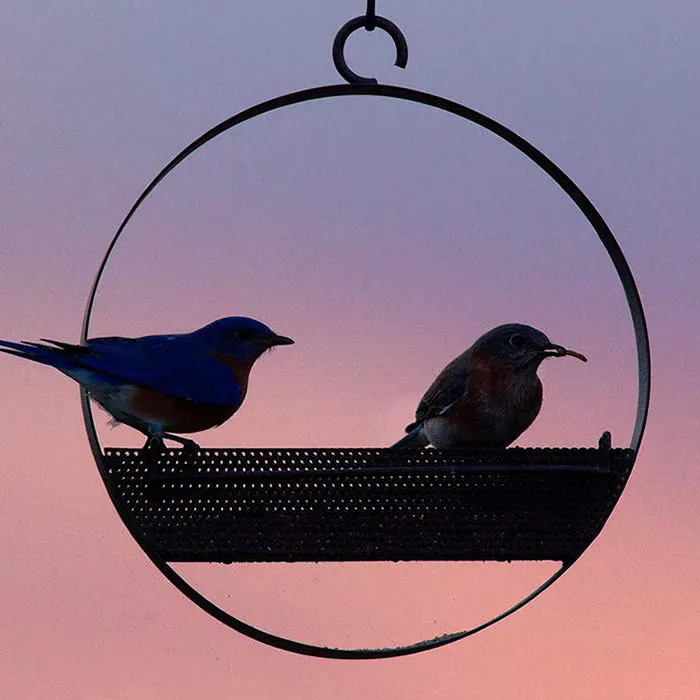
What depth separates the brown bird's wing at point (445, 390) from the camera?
510cm

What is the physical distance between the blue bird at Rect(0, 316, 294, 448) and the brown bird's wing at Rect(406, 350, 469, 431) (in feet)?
2.00

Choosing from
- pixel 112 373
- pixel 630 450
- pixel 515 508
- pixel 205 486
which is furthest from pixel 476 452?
pixel 112 373

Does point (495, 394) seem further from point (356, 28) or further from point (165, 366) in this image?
point (356, 28)

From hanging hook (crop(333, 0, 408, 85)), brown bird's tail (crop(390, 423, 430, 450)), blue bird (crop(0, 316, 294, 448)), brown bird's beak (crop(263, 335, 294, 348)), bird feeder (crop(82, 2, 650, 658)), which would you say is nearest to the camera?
hanging hook (crop(333, 0, 408, 85))

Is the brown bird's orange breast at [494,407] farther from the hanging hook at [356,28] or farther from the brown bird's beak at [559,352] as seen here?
the hanging hook at [356,28]

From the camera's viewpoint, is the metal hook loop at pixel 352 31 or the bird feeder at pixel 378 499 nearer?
the metal hook loop at pixel 352 31

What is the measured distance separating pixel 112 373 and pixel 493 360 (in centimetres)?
140

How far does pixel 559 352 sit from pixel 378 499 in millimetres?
935

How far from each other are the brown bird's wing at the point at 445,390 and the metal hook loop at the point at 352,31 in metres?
1.50

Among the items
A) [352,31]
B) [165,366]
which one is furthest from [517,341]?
[352,31]

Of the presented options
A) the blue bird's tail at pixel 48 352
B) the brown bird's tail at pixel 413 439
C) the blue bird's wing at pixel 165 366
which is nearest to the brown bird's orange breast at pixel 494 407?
the brown bird's tail at pixel 413 439

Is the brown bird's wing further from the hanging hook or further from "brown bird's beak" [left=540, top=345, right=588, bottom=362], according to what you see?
the hanging hook

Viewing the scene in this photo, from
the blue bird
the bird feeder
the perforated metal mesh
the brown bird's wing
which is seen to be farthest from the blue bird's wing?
the brown bird's wing

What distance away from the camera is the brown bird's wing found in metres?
5.10
